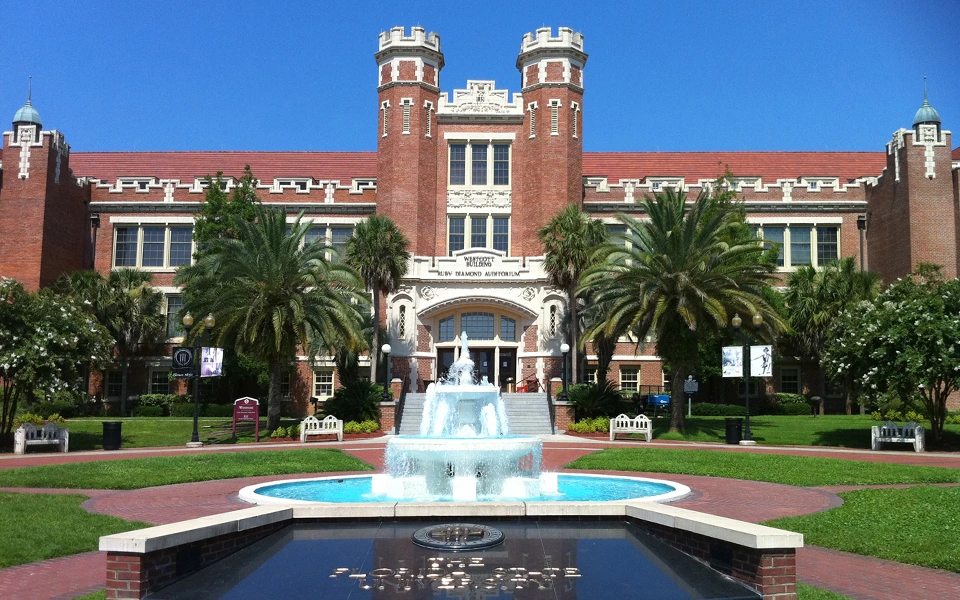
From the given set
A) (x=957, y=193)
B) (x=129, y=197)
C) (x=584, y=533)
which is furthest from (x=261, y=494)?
(x=957, y=193)

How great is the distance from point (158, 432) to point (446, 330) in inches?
560

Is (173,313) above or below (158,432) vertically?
above

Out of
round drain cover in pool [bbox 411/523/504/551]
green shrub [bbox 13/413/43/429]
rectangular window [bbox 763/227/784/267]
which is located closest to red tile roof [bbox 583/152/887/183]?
rectangular window [bbox 763/227/784/267]

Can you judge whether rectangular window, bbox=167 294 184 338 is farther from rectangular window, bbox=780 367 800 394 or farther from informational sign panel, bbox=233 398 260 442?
rectangular window, bbox=780 367 800 394

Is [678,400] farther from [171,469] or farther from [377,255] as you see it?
[171,469]

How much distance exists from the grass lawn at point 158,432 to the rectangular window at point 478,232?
13.8 metres

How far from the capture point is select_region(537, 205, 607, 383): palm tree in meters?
33.5

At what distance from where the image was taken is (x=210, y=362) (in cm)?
2836

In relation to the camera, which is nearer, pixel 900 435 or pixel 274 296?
A: pixel 900 435

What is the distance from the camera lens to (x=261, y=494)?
14.3 meters

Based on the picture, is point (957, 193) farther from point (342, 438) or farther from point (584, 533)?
point (584, 533)

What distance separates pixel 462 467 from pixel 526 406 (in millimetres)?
19307

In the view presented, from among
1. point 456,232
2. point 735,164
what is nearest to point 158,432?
point 456,232

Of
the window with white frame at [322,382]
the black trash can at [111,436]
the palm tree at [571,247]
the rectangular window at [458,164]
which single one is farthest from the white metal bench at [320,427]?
the rectangular window at [458,164]
